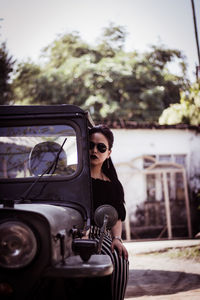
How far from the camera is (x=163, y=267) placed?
21.1ft

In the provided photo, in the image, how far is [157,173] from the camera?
9.95 metres

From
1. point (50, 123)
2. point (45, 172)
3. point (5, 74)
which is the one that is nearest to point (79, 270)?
point (45, 172)

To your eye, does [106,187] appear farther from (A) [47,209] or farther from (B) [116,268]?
(A) [47,209]

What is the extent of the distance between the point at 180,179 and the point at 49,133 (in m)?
7.78

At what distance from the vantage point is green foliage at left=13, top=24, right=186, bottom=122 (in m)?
19.3

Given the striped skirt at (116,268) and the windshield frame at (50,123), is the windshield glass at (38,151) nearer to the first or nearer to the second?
the windshield frame at (50,123)

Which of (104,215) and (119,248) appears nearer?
(104,215)

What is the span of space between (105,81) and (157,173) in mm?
10331

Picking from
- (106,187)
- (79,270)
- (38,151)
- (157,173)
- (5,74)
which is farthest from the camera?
(5,74)

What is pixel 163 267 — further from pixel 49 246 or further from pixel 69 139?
pixel 49 246

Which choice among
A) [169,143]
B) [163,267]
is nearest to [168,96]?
[169,143]

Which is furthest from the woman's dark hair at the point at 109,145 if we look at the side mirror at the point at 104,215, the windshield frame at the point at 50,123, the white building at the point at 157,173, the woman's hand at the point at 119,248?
the white building at the point at 157,173

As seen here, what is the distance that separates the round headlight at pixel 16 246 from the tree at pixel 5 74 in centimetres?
1665

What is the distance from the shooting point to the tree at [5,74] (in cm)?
1745
